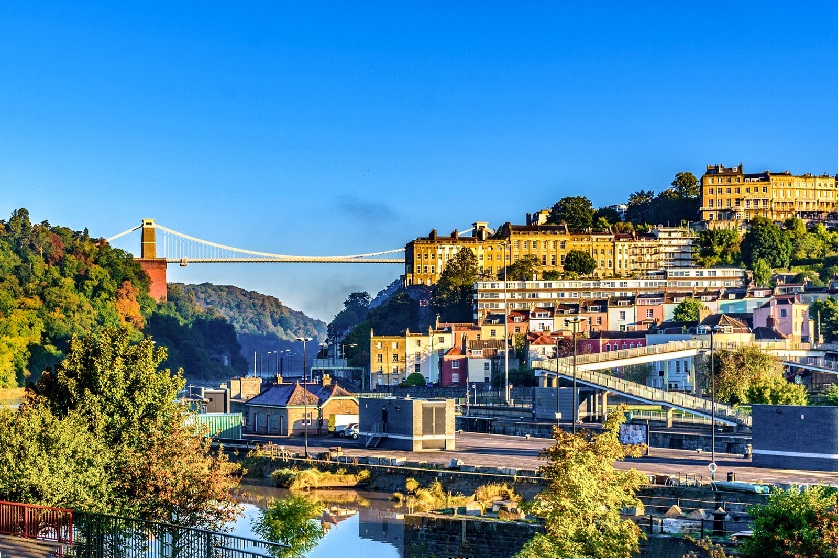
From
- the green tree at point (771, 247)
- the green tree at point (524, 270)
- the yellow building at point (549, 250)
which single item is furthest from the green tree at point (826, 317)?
the yellow building at point (549, 250)

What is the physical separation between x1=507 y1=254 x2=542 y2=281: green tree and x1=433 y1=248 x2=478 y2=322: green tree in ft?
10.7

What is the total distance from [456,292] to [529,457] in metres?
73.4

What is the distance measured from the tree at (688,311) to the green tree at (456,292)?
20.8 m

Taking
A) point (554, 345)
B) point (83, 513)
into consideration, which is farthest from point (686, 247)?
point (83, 513)

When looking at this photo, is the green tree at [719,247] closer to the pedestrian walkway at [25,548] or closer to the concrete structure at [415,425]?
the concrete structure at [415,425]

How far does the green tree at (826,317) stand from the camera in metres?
92.8

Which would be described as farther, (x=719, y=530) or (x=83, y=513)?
(x=719, y=530)

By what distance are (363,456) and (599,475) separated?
22.3 m

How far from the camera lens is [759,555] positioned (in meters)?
25.9

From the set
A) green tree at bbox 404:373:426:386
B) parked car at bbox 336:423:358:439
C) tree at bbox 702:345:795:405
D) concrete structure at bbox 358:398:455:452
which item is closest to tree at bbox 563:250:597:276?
green tree at bbox 404:373:426:386

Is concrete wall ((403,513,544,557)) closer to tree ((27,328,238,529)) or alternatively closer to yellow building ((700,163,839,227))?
tree ((27,328,238,529))

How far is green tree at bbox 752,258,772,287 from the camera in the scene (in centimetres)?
11756

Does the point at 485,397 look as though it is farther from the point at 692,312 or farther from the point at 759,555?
the point at 759,555

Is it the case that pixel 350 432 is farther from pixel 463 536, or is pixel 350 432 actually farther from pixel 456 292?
pixel 456 292
